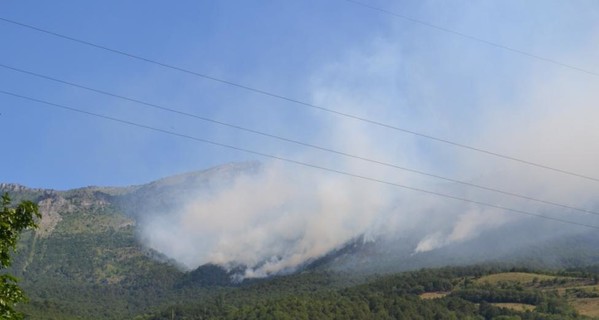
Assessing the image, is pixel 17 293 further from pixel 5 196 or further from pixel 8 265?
pixel 5 196

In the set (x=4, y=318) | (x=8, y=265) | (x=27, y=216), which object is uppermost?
(x=27, y=216)

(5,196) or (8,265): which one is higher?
(5,196)

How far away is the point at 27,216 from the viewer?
2405 centimetres

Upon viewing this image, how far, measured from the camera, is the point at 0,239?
23016 mm

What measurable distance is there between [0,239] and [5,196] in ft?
5.83

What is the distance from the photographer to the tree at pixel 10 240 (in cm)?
2253

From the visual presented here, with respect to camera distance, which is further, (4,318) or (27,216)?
(27,216)

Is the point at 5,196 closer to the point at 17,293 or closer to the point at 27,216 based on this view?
the point at 27,216

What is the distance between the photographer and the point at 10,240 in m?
23.5

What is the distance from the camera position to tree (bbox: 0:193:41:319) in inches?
887

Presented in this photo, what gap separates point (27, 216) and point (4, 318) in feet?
13.1

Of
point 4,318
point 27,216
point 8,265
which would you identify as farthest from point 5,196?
point 4,318

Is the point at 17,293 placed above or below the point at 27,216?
below

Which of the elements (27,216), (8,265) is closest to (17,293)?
(8,265)
